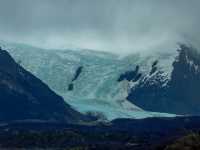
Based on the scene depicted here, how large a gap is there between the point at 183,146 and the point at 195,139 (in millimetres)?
4107

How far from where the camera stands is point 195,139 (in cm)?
15500

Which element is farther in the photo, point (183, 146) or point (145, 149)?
point (145, 149)

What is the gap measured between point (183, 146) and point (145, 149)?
140 feet

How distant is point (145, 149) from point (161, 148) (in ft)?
89.2

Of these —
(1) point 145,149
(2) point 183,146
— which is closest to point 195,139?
(2) point 183,146

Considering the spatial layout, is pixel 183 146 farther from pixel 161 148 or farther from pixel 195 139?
pixel 161 148

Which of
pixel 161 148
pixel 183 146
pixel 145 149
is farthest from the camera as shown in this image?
pixel 145 149

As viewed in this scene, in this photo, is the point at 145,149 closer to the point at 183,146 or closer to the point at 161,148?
the point at 161,148

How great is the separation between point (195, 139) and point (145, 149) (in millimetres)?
40183

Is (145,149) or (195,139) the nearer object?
(195,139)

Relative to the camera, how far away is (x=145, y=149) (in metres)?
194

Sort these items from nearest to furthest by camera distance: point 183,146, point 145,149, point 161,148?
point 183,146 → point 161,148 → point 145,149

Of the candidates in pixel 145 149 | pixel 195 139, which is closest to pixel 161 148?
pixel 195 139

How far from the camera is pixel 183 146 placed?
152 meters
